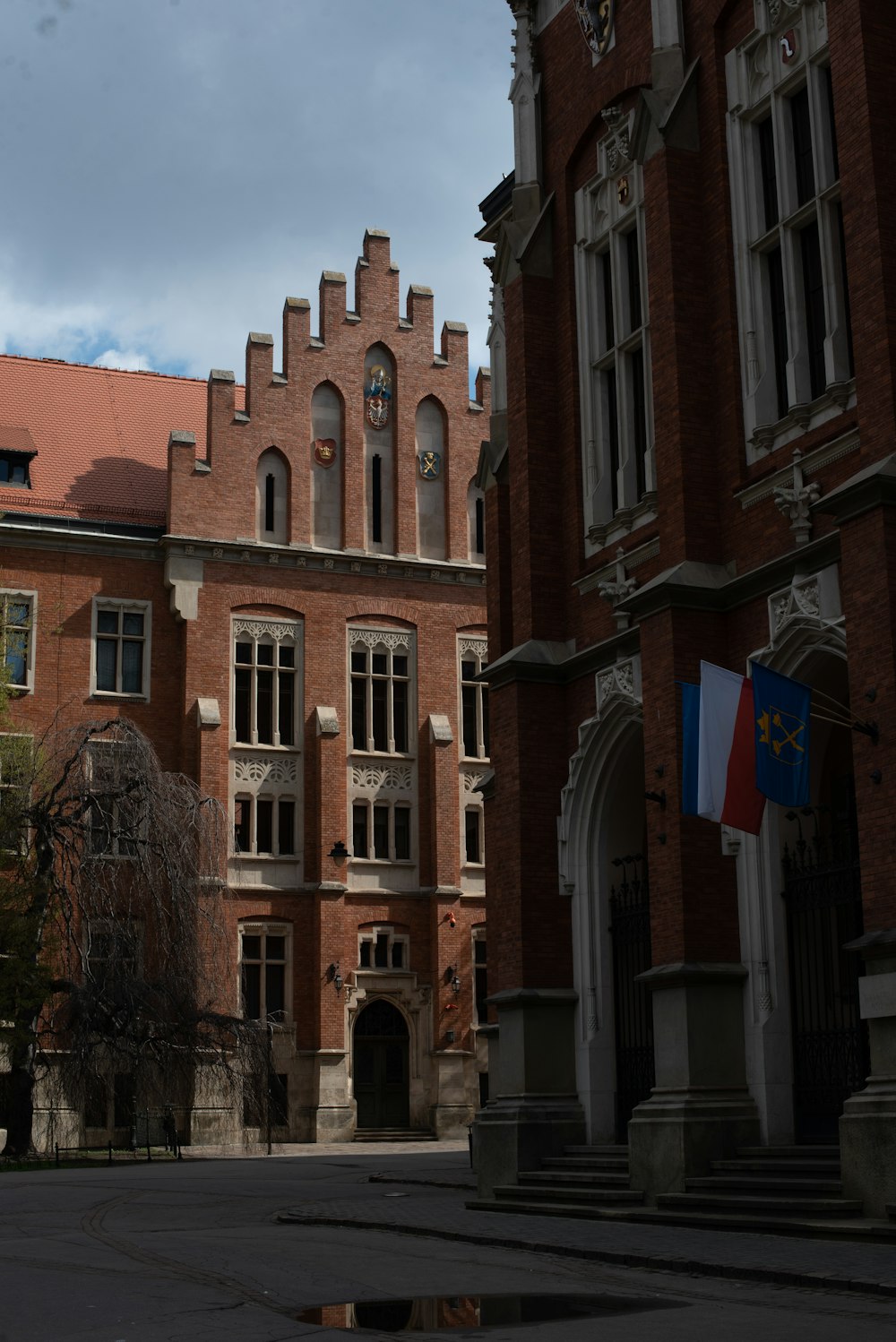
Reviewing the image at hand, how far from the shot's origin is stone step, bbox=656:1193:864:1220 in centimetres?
1273

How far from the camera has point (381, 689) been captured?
3931cm

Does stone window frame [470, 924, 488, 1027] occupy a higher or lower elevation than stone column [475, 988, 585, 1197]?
higher

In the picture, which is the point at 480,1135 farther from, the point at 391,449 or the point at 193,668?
the point at 391,449

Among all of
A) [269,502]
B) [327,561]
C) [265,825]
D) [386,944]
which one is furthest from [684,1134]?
[269,502]

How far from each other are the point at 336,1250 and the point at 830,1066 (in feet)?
17.7

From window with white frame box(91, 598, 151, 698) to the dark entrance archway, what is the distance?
899 centimetres

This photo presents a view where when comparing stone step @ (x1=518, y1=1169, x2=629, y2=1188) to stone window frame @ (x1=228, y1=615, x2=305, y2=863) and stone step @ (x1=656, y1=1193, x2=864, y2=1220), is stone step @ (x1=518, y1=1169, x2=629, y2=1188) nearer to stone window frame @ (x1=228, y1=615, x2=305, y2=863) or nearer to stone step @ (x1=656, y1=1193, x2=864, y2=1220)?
stone step @ (x1=656, y1=1193, x2=864, y2=1220)

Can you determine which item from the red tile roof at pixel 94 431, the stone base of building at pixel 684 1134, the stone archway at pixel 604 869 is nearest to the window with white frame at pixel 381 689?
the red tile roof at pixel 94 431

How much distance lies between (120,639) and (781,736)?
25.7 meters

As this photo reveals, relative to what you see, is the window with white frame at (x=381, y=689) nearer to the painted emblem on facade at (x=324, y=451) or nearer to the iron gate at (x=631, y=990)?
the painted emblem on facade at (x=324, y=451)

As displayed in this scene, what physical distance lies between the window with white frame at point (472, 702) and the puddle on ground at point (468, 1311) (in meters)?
30.3

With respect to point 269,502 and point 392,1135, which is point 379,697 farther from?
point 392,1135

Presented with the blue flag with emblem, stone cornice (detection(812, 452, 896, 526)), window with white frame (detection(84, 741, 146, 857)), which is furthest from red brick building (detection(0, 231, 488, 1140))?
stone cornice (detection(812, 452, 896, 526))

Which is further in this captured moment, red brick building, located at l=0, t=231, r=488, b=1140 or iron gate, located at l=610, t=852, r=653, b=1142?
red brick building, located at l=0, t=231, r=488, b=1140
